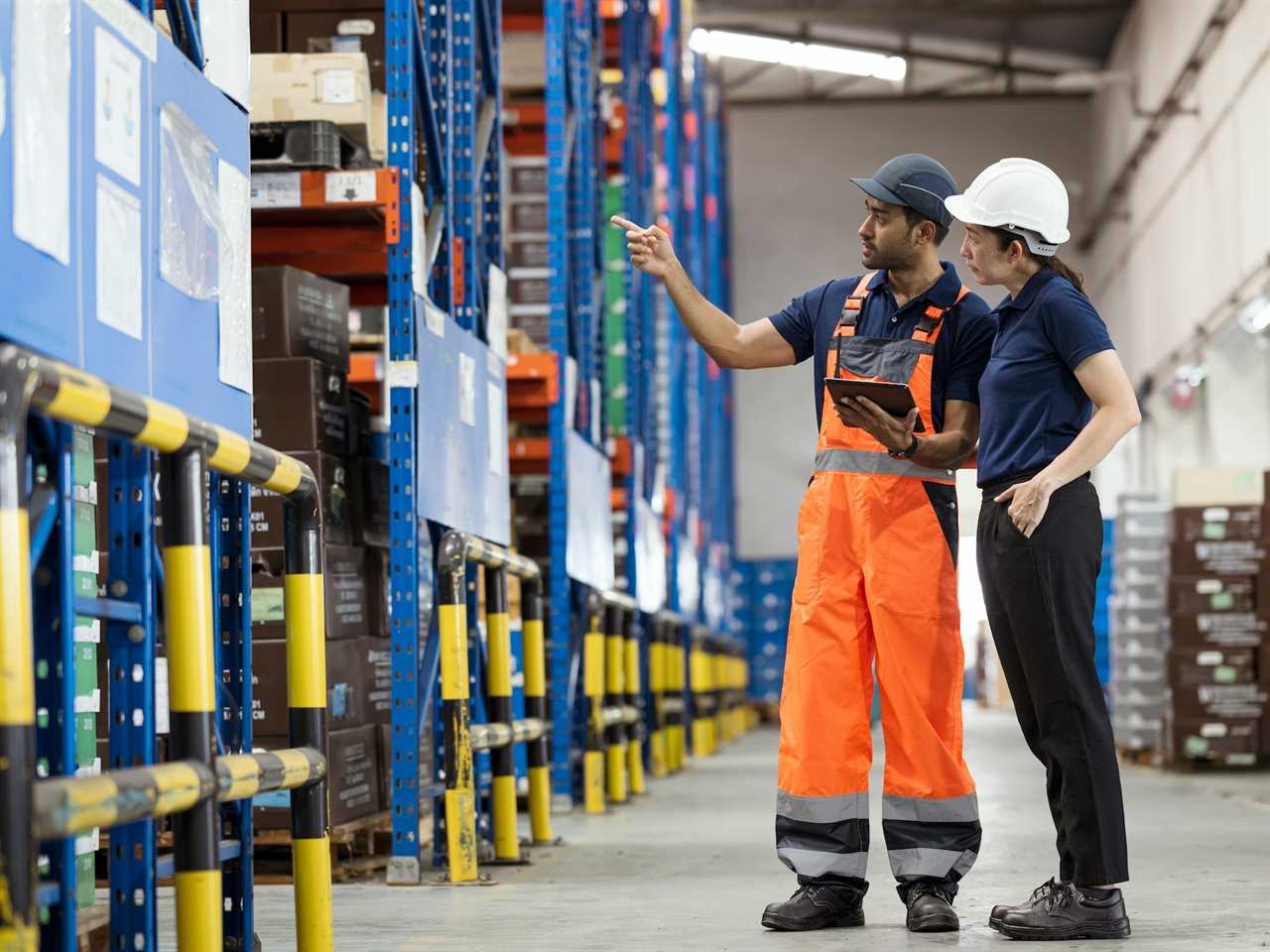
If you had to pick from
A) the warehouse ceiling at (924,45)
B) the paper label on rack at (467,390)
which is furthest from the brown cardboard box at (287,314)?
the warehouse ceiling at (924,45)

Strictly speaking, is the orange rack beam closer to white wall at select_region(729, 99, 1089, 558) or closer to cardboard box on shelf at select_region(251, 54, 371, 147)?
cardboard box on shelf at select_region(251, 54, 371, 147)

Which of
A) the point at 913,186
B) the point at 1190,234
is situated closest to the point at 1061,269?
the point at 913,186

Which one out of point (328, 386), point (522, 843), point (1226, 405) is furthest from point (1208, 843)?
point (1226, 405)

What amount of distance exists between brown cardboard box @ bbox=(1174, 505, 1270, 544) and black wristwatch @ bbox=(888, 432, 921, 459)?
9282mm

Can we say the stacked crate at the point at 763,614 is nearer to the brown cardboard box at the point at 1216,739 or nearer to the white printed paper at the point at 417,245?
the brown cardboard box at the point at 1216,739

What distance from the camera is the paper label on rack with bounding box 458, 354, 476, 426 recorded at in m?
6.41

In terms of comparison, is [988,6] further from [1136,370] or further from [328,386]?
[328,386]

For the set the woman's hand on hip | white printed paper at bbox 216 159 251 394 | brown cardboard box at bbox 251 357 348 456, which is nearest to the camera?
white printed paper at bbox 216 159 251 394

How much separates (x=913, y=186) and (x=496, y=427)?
9.86ft

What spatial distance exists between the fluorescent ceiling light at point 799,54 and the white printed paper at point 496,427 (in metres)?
15.4

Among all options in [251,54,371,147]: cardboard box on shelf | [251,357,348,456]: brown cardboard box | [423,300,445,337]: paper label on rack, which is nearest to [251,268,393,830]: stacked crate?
[251,357,348,456]: brown cardboard box

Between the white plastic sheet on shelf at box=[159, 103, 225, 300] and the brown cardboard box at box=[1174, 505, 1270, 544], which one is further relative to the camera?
the brown cardboard box at box=[1174, 505, 1270, 544]

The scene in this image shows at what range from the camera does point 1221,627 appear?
1288cm

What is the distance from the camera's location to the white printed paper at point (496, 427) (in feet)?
22.9
